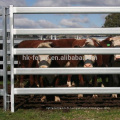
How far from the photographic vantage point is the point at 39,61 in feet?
21.0

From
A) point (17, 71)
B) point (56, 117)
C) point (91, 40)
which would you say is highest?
point (91, 40)

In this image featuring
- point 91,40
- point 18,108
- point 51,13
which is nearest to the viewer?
point 51,13

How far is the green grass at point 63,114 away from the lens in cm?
498

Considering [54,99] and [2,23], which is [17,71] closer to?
[2,23]

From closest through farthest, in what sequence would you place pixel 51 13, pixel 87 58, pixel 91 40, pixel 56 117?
pixel 56 117
pixel 51 13
pixel 87 58
pixel 91 40

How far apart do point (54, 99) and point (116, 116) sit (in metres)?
1.95

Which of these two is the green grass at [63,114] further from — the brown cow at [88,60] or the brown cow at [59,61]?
the brown cow at [88,60]

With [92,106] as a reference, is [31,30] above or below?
above

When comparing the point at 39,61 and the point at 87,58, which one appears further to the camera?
the point at 87,58

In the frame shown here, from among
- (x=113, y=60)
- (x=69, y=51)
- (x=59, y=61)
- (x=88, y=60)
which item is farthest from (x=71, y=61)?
(x=69, y=51)

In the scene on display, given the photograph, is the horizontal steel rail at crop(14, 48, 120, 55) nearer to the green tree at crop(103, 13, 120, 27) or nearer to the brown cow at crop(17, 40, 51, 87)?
the brown cow at crop(17, 40, 51, 87)

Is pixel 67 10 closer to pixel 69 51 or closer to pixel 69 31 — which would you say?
pixel 69 31

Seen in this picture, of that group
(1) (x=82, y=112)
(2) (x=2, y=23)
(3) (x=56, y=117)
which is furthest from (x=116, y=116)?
(2) (x=2, y=23)

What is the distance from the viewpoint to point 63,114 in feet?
17.1
